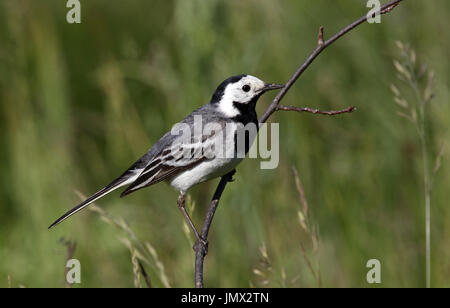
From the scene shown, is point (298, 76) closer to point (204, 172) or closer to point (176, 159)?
point (204, 172)

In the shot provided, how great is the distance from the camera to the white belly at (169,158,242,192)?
363 cm

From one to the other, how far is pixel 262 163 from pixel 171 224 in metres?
0.86

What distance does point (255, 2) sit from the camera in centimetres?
477

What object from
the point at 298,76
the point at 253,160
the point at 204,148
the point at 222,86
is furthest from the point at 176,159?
the point at 298,76

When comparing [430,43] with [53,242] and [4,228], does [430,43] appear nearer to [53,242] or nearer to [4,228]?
[53,242]

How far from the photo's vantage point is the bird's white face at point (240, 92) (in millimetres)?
3820

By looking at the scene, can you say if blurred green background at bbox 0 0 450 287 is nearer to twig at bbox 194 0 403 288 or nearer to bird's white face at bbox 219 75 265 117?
bird's white face at bbox 219 75 265 117

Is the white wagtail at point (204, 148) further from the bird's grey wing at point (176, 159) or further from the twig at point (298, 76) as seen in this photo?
the twig at point (298, 76)

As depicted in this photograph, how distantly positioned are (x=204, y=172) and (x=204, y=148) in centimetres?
15

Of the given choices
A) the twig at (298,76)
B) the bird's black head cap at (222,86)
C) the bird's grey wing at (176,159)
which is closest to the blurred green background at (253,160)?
the bird's black head cap at (222,86)

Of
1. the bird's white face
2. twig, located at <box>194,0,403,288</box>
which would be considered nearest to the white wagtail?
the bird's white face

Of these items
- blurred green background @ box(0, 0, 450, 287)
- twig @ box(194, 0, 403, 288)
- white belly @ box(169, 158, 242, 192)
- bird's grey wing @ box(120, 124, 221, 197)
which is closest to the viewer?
twig @ box(194, 0, 403, 288)

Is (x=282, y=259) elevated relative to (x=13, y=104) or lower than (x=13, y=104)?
lower
